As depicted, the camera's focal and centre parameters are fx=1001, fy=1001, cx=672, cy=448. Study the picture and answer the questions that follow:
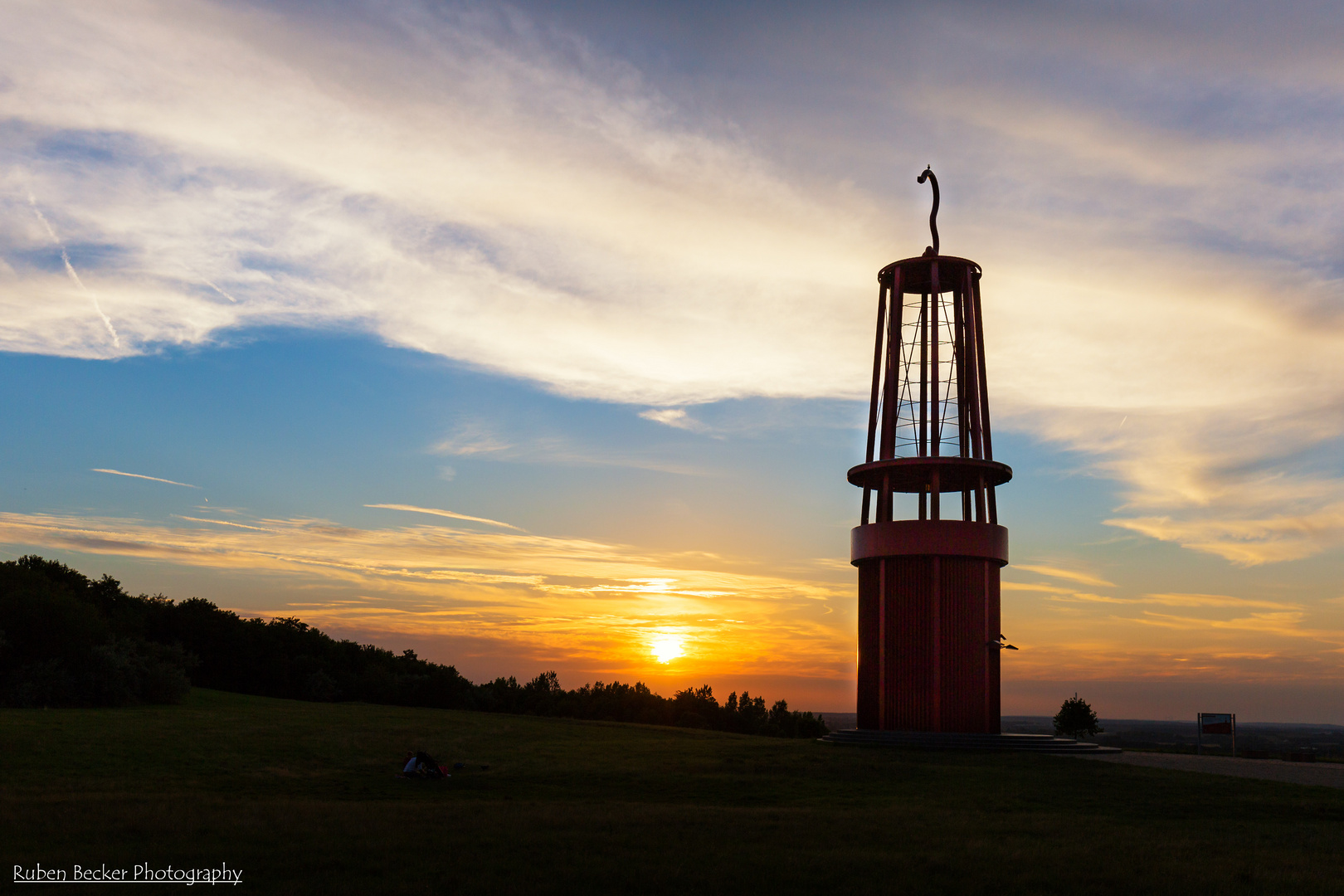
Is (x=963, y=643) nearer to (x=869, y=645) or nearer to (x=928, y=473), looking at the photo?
(x=869, y=645)

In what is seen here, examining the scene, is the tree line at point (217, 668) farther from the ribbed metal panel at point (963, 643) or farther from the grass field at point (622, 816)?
the ribbed metal panel at point (963, 643)

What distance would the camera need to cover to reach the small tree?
39500 millimetres

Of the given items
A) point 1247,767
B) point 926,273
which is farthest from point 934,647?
point 926,273

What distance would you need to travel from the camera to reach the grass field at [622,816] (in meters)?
11.6

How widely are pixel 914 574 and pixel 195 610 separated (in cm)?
4381

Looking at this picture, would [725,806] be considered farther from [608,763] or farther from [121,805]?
[121,805]

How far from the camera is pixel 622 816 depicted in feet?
51.6

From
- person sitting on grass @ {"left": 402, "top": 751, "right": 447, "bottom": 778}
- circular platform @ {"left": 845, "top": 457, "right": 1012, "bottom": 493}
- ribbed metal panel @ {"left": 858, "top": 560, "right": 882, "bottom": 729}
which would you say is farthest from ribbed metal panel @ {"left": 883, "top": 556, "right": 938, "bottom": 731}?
person sitting on grass @ {"left": 402, "top": 751, "right": 447, "bottom": 778}

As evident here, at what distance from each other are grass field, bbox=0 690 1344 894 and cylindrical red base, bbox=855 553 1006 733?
5.08 metres

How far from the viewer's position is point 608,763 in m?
24.1

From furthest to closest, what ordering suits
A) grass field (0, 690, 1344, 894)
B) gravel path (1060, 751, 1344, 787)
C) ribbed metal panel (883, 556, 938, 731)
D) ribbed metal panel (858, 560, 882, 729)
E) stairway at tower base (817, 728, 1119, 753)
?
ribbed metal panel (858, 560, 882, 729) < ribbed metal panel (883, 556, 938, 731) < stairway at tower base (817, 728, 1119, 753) < gravel path (1060, 751, 1344, 787) < grass field (0, 690, 1344, 894)

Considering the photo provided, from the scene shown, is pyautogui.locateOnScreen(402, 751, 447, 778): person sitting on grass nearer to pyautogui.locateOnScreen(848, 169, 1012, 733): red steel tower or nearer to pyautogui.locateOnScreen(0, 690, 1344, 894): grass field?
pyautogui.locateOnScreen(0, 690, 1344, 894): grass field

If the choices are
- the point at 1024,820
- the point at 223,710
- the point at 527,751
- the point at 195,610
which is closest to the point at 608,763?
the point at 527,751

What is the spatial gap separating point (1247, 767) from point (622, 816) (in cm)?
2107
